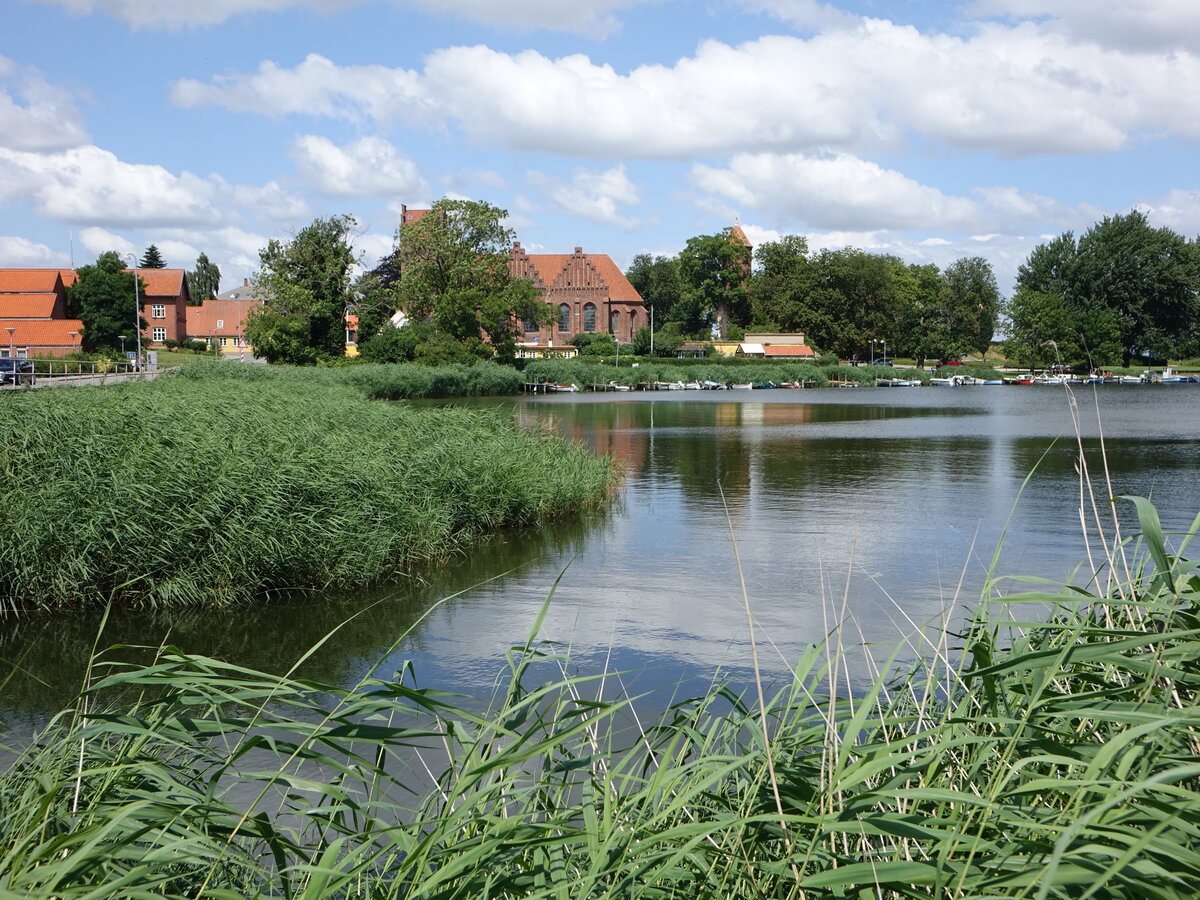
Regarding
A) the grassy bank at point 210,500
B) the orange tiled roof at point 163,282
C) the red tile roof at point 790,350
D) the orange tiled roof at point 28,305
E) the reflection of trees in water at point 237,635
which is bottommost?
the reflection of trees in water at point 237,635

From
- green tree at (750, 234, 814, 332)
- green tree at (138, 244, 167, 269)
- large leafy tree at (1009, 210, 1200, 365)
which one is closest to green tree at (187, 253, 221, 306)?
green tree at (138, 244, 167, 269)

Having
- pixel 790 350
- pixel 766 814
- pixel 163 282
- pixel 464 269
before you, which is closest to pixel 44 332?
pixel 163 282

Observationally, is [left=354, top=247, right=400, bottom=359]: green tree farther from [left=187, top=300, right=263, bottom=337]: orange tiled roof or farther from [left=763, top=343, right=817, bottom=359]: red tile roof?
[left=187, top=300, right=263, bottom=337]: orange tiled roof

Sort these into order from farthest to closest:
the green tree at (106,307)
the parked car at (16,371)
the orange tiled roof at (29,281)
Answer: the orange tiled roof at (29,281) < the green tree at (106,307) < the parked car at (16,371)

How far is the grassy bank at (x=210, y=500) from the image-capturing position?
9750mm

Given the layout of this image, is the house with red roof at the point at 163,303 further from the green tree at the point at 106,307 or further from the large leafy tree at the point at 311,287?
the large leafy tree at the point at 311,287

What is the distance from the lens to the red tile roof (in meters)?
97.6

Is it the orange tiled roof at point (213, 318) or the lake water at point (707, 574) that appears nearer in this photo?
the lake water at point (707, 574)

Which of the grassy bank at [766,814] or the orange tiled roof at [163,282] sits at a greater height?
the orange tiled roof at [163,282]

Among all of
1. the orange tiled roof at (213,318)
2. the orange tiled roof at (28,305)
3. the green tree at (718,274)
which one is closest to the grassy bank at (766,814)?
the orange tiled roof at (28,305)

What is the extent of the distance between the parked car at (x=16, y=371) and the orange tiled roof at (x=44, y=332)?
1080 inches

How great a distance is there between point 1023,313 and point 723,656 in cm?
9231

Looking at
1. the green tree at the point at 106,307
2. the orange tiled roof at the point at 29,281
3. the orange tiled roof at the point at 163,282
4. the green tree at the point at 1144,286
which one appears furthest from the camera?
the green tree at the point at 1144,286

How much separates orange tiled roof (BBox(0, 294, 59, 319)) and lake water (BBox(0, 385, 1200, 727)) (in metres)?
65.7
